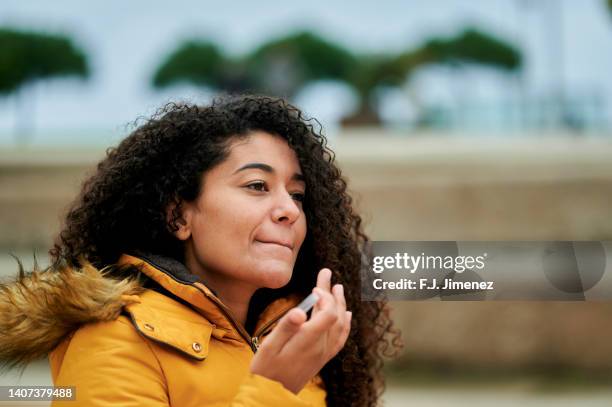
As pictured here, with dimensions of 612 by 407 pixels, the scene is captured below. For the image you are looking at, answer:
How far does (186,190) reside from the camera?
1869 millimetres

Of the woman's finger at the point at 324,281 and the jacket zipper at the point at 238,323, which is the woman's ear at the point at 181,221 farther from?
the woman's finger at the point at 324,281

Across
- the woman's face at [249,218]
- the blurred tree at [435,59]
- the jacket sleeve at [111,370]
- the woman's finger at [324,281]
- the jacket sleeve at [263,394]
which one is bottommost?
the jacket sleeve at [263,394]

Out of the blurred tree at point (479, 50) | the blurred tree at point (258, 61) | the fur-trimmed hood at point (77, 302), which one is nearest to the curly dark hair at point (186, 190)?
the fur-trimmed hood at point (77, 302)

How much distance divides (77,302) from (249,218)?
1.24 ft

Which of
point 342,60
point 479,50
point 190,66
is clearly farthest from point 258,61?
point 479,50

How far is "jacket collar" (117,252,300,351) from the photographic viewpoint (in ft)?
5.67

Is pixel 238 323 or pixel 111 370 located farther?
pixel 238 323

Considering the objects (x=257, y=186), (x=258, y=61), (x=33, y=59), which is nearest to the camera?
(x=257, y=186)

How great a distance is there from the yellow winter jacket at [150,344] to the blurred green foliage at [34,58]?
29006 mm

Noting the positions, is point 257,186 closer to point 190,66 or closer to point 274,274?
point 274,274

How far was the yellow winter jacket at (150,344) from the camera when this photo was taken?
1586 millimetres

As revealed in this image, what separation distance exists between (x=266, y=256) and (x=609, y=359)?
18.5ft

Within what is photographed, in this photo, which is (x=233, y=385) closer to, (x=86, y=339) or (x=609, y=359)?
(x=86, y=339)

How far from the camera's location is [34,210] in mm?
8570
